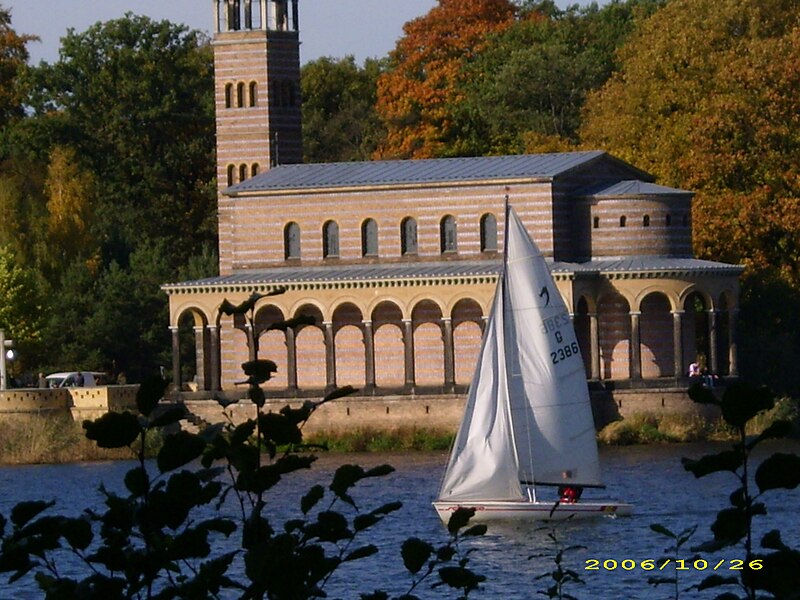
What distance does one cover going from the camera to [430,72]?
9362 centimetres

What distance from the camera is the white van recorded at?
224 feet

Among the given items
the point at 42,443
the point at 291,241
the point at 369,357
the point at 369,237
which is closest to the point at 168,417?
the point at 42,443

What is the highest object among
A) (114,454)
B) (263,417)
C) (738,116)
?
(738,116)

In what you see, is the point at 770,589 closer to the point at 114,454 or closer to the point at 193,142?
the point at 114,454

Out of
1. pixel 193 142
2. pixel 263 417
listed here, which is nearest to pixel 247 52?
pixel 193 142

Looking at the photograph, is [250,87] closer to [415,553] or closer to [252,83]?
[252,83]

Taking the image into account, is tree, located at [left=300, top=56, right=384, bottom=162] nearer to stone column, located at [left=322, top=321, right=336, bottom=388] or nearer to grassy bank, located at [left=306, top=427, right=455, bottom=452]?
stone column, located at [left=322, top=321, right=336, bottom=388]

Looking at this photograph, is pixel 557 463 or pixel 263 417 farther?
pixel 557 463

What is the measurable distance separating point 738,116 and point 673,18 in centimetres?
665

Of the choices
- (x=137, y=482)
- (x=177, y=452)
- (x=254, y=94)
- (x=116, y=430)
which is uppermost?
(x=254, y=94)

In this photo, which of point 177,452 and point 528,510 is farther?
point 528,510

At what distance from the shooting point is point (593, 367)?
63.0 m

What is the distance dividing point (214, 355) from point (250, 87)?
27.4ft

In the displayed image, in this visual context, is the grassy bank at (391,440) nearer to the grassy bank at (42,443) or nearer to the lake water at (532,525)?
the lake water at (532,525)
